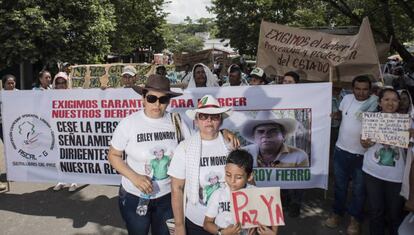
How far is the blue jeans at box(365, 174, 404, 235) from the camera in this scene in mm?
4012

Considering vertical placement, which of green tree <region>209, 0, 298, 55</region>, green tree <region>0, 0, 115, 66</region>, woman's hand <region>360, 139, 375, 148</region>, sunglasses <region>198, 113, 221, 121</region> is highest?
green tree <region>209, 0, 298, 55</region>

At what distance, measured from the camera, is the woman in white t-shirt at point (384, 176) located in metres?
3.97

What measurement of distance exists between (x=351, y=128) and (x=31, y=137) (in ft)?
13.8

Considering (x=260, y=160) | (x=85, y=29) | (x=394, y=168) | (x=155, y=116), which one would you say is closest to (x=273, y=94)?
(x=260, y=160)

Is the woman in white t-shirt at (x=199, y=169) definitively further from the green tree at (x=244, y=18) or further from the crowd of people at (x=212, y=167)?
the green tree at (x=244, y=18)

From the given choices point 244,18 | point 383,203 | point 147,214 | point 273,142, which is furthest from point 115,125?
point 244,18

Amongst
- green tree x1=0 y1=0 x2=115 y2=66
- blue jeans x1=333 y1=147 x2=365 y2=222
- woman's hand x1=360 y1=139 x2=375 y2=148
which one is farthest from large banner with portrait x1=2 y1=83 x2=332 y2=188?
green tree x1=0 y1=0 x2=115 y2=66

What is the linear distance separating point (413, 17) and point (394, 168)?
838 centimetres

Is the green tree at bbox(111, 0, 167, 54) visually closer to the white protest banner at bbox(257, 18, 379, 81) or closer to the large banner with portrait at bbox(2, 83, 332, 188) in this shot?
the white protest banner at bbox(257, 18, 379, 81)

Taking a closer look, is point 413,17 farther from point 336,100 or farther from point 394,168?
point 394,168

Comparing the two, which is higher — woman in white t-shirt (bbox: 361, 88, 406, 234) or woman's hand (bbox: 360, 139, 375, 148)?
woman's hand (bbox: 360, 139, 375, 148)

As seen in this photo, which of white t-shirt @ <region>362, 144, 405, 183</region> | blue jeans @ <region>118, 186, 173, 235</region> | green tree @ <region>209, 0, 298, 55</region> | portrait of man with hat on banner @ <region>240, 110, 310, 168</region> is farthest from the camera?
green tree @ <region>209, 0, 298, 55</region>

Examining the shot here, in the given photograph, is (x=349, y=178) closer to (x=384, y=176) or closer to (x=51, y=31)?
(x=384, y=176)

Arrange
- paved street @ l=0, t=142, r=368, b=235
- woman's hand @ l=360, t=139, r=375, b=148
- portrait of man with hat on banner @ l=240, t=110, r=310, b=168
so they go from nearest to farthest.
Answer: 1. woman's hand @ l=360, t=139, r=375, b=148
2. paved street @ l=0, t=142, r=368, b=235
3. portrait of man with hat on banner @ l=240, t=110, r=310, b=168
